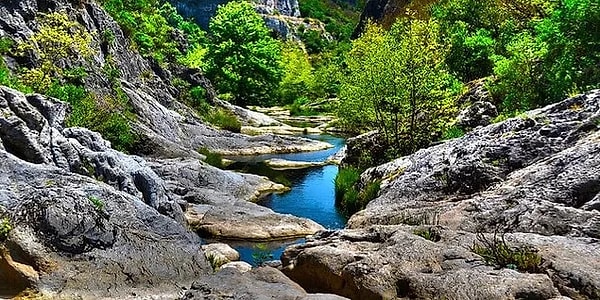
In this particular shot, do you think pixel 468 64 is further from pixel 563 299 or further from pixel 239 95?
pixel 239 95

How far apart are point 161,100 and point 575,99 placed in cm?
3499

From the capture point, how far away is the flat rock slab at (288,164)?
124 ft

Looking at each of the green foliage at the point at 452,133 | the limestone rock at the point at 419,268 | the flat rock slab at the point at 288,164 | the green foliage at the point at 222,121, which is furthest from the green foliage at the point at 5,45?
the green foliage at the point at 222,121

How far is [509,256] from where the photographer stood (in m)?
10.3

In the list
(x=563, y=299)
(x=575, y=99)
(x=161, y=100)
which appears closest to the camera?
(x=563, y=299)

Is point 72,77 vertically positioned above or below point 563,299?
above

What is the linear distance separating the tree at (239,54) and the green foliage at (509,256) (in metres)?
66.7

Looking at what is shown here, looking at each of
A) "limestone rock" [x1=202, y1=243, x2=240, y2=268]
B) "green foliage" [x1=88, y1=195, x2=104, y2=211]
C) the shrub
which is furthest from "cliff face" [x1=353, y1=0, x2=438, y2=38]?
"green foliage" [x1=88, y1=195, x2=104, y2=211]

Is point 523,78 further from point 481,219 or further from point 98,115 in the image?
point 98,115

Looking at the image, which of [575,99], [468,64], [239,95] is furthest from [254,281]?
[239,95]

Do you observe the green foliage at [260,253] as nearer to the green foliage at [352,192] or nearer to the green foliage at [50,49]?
the green foliage at [352,192]

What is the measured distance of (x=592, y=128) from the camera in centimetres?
1616

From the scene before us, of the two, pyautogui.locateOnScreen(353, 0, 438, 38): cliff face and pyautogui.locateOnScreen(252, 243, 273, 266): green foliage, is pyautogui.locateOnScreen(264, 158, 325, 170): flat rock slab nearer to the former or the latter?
pyautogui.locateOnScreen(252, 243, 273, 266): green foliage

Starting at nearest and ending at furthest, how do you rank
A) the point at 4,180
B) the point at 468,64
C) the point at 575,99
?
the point at 4,180, the point at 575,99, the point at 468,64
